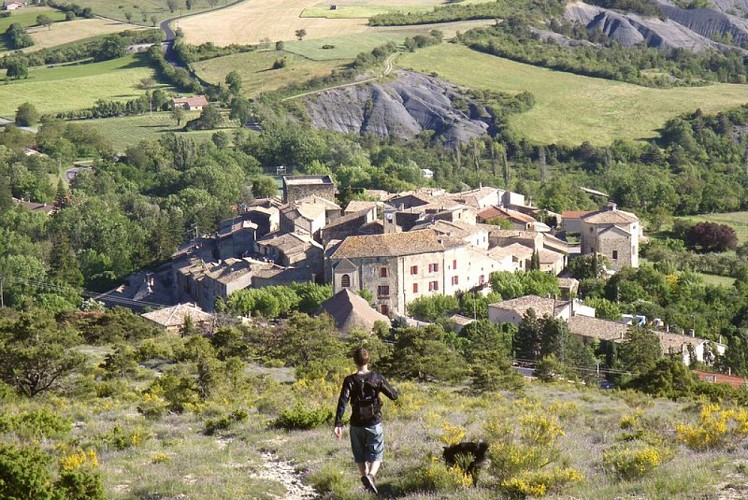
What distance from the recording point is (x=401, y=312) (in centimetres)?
5497

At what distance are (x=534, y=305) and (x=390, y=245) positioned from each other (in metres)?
6.87

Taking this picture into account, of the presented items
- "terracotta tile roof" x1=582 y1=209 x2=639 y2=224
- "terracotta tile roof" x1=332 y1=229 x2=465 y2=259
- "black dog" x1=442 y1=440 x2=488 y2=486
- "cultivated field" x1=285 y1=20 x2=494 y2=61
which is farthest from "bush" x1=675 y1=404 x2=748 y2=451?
"cultivated field" x1=285 y1=20 x2=494 y2=61

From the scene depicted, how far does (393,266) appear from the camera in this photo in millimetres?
54562

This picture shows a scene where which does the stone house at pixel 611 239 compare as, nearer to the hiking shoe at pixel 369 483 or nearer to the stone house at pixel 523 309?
the stone house at pixel 523 309

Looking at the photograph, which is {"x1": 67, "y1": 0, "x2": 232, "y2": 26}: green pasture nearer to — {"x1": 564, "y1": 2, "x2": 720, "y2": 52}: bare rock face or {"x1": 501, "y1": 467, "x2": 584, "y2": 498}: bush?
{"x1": 564, "y1": 2, "x2": 720, "y2": 52}: bare rock face

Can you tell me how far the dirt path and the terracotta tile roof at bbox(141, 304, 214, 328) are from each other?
32.9 metres

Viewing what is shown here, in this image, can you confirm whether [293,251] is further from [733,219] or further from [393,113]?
[393,113]

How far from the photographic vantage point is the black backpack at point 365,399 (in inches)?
572

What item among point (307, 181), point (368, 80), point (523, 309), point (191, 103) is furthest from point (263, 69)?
point (523, 309)

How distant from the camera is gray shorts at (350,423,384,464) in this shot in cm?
1459

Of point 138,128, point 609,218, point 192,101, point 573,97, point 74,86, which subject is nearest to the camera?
point 609,218

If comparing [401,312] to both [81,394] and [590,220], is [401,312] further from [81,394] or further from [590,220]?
[81,394]

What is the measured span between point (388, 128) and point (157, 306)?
6676 cm

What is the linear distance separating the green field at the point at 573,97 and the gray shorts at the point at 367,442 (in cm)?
10695
